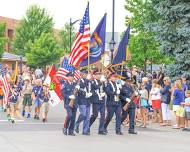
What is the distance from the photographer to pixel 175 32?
68.1 ft

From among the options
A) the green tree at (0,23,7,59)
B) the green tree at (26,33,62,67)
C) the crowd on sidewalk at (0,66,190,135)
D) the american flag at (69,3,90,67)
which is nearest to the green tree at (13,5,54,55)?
the green tree at (26,33,62,67)

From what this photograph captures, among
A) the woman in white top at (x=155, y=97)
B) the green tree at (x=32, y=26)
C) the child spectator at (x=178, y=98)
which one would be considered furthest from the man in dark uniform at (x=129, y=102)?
the green tree at (x=32, y=26)

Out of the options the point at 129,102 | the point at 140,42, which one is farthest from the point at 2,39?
the point at 129,102

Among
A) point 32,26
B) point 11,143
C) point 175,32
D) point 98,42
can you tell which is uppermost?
point 32,26

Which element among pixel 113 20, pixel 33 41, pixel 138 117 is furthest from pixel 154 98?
pixel 33 41

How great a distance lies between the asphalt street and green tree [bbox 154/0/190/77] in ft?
10.9

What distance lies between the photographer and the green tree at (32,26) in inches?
2943

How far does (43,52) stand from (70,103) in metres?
52.4

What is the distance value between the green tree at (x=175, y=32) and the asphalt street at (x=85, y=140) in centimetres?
332

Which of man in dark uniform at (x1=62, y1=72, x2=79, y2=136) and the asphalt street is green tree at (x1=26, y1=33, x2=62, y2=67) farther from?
man in dark uniform at (x1=62, y1=72, x2=79, y2=136)

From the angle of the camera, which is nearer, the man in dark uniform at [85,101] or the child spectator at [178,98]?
the man in dark uniform at [85,101]

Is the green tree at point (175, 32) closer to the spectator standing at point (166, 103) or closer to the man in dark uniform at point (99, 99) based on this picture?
the spectator standing at point (166, 103)

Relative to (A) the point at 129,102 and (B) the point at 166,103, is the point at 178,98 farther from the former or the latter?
(A) the point at 129,102

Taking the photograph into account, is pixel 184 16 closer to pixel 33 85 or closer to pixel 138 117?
pixel 138 117
